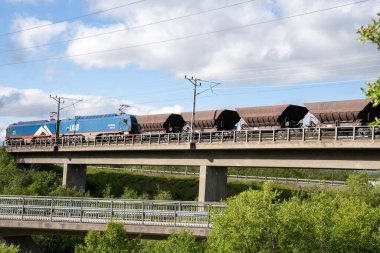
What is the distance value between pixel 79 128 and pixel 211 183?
1064 inches

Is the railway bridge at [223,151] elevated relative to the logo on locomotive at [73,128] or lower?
lower

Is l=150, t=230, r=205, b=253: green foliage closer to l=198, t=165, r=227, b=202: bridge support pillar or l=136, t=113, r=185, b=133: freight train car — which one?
l=198, t=165, r=227, b=202: bridge support pillar

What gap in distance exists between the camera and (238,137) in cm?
4744

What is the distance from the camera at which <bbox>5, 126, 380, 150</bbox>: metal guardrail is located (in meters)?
39.6

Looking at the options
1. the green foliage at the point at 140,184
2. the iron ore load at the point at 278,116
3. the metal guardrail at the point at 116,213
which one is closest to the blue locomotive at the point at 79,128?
the green foliage at the point at 140,184

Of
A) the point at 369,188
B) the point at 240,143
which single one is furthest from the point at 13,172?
the point at 369,188

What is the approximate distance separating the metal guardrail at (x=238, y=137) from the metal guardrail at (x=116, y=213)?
13.9 m

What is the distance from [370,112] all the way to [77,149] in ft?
125

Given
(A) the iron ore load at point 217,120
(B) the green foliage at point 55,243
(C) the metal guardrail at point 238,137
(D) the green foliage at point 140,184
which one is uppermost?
(A) the iron ore load at point 217,120

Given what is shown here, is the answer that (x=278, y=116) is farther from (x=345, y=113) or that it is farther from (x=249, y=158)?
(x=345, y=113)

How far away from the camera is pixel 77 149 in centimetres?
6475

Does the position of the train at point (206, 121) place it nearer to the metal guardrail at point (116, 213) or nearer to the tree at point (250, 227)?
the metal guardrail at point (116, 213)

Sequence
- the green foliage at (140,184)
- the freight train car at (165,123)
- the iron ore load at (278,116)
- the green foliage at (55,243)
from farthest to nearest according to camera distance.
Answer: the green foliage at (140,184), the freight train car at (165,123), the iron ore load at (278,116), the green foliage at (55,243)

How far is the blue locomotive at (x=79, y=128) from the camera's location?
63.2 metres
